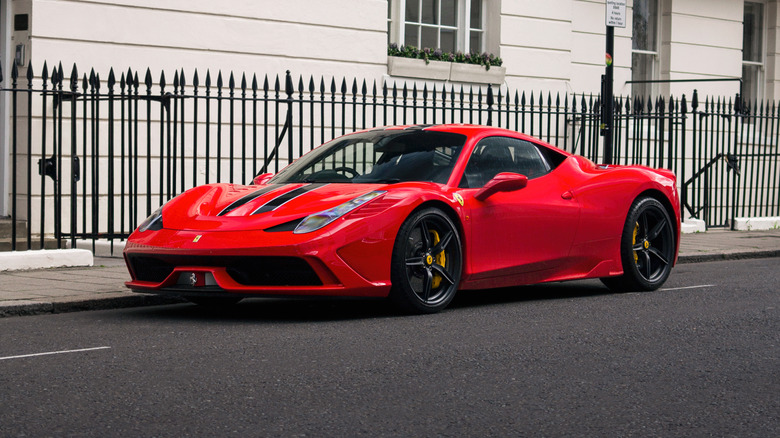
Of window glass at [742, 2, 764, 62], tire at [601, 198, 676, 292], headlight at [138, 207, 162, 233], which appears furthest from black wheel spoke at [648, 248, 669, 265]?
window glass at [742, 2, 764, 62]

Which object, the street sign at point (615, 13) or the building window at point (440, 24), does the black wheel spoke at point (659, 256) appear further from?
the building window at point (440, 24)

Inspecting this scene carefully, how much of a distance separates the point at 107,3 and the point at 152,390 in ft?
28.4

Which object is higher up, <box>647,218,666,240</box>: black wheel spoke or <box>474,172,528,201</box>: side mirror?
<box>474,172,528,201</box>: side mirror

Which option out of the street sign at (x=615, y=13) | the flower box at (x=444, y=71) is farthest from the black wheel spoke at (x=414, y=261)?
the flower box at (x=444, y=71)

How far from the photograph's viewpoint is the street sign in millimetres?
13266

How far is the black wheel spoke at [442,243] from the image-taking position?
7.57 meters

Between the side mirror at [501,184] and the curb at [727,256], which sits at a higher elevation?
the side mirror at [501,184]

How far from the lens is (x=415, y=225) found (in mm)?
7410

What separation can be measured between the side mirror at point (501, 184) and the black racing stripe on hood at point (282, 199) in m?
1.17

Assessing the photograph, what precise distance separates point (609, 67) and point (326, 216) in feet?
24.3

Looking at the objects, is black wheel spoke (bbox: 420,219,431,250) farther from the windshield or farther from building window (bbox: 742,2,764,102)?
building window (bbox: 742,2,764,102)

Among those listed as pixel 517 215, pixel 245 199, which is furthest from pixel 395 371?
pixel 517 215

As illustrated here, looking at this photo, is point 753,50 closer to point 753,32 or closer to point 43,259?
point 753,32

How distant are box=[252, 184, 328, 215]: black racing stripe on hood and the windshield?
38cm
